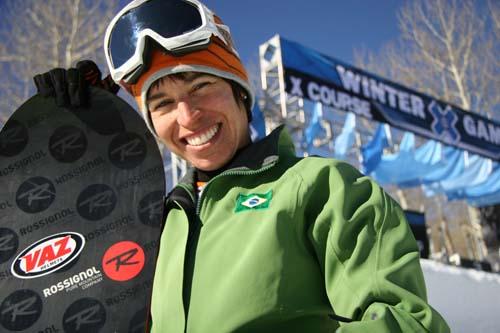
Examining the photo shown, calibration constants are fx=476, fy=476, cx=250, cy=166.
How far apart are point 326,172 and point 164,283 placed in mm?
429

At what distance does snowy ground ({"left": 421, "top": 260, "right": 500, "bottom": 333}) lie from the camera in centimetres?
405

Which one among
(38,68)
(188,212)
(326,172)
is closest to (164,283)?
(188,212)

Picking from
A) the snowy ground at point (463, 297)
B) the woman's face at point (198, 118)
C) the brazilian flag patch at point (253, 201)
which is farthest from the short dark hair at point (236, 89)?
the snowy ground at point (463, 297)

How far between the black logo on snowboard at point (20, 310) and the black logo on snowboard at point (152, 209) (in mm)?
339

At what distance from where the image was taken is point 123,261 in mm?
1237

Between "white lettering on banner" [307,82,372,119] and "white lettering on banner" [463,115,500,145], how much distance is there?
2.94m

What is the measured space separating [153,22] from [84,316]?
30.3 inches

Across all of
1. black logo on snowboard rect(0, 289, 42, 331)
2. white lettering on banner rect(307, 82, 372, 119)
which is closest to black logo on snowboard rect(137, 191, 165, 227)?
black logo on snowboard rect(0, 289, 42, 331)

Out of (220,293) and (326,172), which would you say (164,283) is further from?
(326,172)

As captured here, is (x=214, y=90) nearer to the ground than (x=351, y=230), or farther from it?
farther from it

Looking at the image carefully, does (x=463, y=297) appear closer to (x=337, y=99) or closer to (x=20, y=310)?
(x=337, y=99)

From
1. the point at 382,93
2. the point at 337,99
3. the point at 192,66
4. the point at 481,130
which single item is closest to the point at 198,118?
the point at 192,66

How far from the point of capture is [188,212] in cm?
107

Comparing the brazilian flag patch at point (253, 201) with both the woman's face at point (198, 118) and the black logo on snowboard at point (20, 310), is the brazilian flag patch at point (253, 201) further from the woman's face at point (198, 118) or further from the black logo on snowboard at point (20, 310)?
the black logo on snowboard at point (20, 310)
